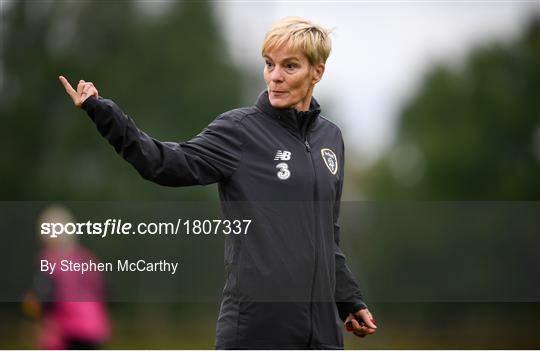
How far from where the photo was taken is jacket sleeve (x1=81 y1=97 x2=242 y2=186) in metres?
4.44

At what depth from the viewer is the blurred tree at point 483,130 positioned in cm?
2842

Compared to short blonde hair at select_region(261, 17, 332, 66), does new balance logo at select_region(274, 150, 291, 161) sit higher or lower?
lower

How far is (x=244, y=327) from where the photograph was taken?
4547 mm

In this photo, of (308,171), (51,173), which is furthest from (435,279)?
(51,173)

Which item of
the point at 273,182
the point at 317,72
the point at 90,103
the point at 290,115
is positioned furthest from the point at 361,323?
the point at 90,103

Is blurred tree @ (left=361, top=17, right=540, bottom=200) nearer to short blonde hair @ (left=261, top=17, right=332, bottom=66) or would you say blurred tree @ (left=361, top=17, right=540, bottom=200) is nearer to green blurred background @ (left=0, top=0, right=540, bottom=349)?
green blurred background @ (left=0, top=0, right=540, bottom=349)

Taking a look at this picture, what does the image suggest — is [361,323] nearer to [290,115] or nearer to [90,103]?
[290,115]

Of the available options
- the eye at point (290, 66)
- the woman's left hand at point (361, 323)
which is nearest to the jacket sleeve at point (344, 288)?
the woman's left hand at point (361, 323)

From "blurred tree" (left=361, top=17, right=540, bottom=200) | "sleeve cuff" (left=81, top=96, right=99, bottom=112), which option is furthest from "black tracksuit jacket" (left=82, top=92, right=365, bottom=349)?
"blurred tree" (left=361, top=17, right=540, bottom=200)

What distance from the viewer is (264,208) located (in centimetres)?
457

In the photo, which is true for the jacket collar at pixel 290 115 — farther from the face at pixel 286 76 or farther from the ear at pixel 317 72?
the ear at pixel 317 72

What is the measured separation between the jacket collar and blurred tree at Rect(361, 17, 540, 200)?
2246 cm

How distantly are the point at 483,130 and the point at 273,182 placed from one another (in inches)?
1040

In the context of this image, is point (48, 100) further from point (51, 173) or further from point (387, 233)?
point (387, 233)
